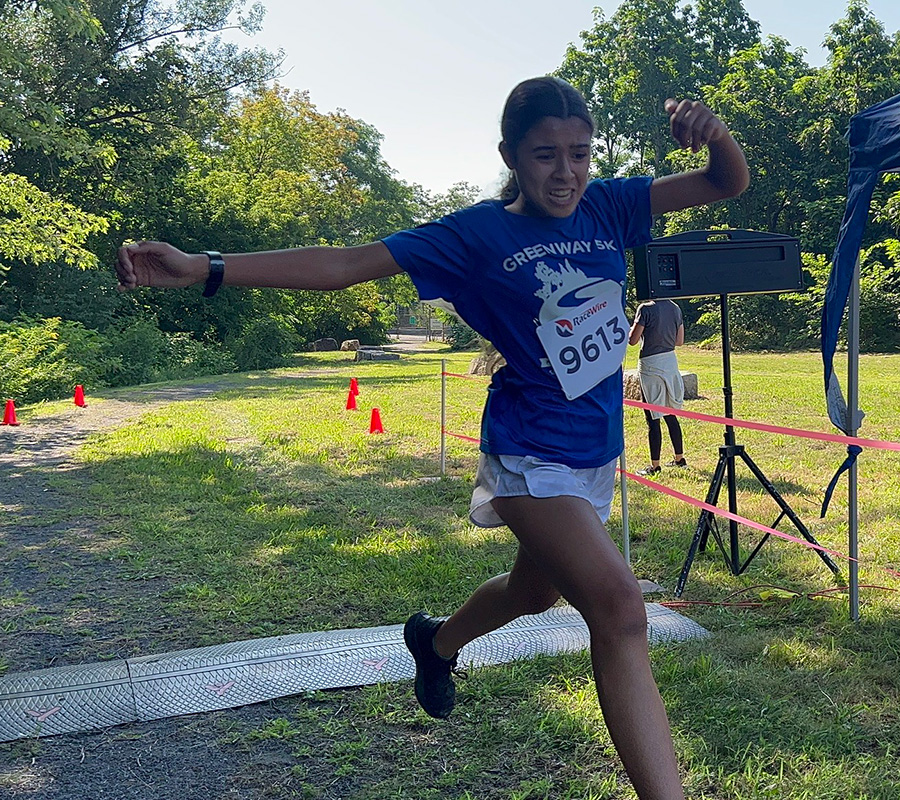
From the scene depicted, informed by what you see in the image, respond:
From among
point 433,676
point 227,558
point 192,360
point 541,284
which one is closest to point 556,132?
point 541,284

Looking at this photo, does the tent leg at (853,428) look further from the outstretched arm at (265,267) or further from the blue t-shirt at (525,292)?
the outstretched arm at (265,267)

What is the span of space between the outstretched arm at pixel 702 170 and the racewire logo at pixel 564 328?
0.54m

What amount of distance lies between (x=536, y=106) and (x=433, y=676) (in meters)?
2.02

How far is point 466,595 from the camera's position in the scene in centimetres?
534

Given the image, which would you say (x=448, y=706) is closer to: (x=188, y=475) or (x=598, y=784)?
(x=598, y=784)

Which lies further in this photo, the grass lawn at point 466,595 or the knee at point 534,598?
the grass lawn at point 466,595

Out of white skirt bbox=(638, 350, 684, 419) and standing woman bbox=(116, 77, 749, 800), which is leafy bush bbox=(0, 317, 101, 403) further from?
standing woman bbox=(116, 77, 749, 800)

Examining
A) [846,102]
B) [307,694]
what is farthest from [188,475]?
[846,102]

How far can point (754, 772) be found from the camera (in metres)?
3.19

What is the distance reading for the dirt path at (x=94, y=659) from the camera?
3.28 m

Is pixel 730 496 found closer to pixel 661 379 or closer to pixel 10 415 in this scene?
pixel 661 379

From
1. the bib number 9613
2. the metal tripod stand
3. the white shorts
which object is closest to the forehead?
the bib number 9613

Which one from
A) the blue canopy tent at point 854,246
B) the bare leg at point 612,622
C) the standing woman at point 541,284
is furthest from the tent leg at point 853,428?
the bare leg at point 612,622

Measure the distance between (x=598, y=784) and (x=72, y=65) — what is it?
2765 cm
